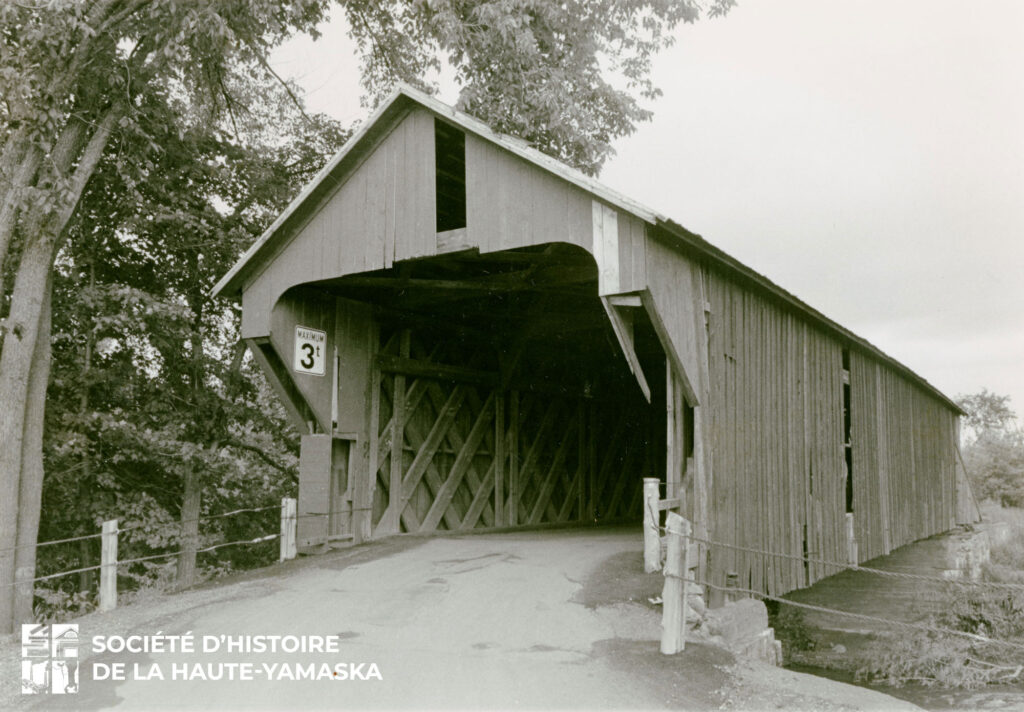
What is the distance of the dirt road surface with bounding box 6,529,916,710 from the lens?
569 centimetres

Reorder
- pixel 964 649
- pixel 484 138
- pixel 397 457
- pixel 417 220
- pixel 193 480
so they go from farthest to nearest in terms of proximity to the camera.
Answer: pixel 193 480 → pixel 397 457 → pixel 964 649 → pixel 417 220 → pixel 484 138

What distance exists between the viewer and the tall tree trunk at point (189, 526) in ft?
49.8

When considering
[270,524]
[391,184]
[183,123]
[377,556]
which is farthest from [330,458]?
[270,524]

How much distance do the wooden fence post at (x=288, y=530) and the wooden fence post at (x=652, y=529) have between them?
4398 millimetres

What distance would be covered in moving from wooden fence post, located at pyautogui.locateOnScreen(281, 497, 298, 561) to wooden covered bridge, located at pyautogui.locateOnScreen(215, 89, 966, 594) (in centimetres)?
21

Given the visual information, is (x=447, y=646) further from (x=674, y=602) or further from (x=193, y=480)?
(x=193, y=480)

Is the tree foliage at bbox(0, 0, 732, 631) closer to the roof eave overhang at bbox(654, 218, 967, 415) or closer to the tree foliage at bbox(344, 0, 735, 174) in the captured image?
the tree foliage at bbox(344, 0, 735, 174)

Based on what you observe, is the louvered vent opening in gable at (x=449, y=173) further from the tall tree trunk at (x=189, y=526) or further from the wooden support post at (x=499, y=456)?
the tall tree trunk at (x=189, y=526)

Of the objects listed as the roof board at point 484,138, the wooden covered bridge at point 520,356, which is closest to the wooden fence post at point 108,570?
the wooden covered bridge at point 520,356

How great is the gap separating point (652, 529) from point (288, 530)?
15.3 feet

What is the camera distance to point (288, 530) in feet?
36.0

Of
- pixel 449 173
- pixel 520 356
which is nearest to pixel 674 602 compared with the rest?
pixel 449 173

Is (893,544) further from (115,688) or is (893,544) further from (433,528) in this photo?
(115,688)

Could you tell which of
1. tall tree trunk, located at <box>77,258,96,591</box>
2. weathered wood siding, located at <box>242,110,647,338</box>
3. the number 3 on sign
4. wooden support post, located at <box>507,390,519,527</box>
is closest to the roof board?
weathered wood siding, located at <box>242,110,647,338</box>
